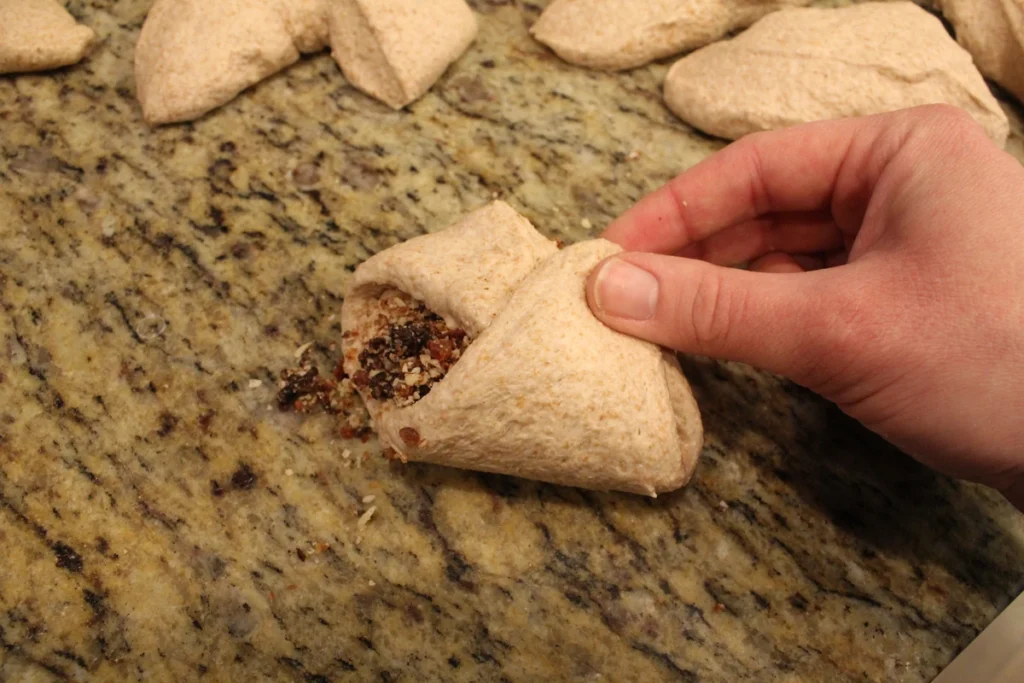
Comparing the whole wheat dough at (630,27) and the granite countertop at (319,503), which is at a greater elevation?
the whole wheat dough at (630,27)

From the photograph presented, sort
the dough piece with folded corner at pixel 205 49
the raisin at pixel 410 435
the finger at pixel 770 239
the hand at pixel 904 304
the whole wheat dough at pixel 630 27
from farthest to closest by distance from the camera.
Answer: the whole wheat dough at pixel 630 27, the dough piece with folded corner at pixel 205 49, the finger at pixel 770 239, the raisin at pixel 410 435, the hand at pixel 904 304

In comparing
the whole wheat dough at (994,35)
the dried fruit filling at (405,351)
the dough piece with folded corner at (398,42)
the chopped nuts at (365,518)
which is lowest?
the chopped nuts at (365,518)

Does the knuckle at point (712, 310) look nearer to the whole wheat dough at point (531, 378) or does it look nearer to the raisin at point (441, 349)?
the whole wheat dough at point (531, 378)

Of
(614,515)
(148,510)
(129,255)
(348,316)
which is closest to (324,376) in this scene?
(348,316)

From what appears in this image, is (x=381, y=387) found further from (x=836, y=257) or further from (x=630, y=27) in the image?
(x=630, y=27)

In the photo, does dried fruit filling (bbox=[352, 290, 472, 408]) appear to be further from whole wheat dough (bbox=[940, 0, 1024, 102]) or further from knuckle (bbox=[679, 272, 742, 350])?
whole wheat dough (bbox=[940, 0, 1024, 102])

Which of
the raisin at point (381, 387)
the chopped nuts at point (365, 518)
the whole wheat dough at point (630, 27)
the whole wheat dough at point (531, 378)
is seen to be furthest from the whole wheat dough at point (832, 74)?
the chopped nuts at point (365, 518)
